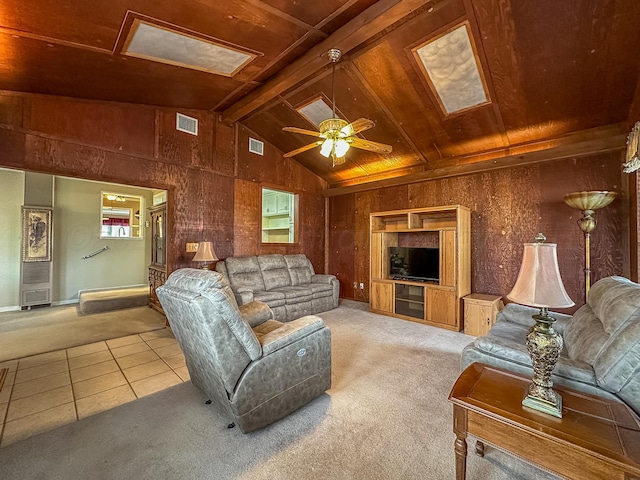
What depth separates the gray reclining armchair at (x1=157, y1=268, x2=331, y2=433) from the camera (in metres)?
1.64

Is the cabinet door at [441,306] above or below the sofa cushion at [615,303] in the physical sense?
below

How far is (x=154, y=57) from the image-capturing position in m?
2.87

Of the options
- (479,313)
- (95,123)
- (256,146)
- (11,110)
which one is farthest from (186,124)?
(479,313)

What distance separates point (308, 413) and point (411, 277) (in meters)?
3.22

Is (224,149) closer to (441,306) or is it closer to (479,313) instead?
(441,306)

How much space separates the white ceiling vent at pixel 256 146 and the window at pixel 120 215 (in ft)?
11.7

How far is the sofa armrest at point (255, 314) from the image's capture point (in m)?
2.51

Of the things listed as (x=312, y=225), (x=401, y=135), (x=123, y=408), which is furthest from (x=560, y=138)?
(x=123, y=408)

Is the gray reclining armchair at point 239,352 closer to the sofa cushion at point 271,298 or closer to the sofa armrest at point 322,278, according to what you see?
the sofa cushion at point 271,298

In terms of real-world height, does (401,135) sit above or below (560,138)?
above

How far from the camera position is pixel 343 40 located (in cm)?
278

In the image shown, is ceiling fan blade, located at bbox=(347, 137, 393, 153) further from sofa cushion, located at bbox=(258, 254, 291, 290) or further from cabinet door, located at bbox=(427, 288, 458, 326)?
sofa cushion, located at bbox=(258, 254, 291, 290)

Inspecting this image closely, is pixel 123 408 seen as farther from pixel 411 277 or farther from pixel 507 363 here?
pixel 411 277

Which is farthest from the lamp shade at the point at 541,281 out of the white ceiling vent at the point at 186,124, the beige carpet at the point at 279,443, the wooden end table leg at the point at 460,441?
the white ceiling vent at the point at 186,124
